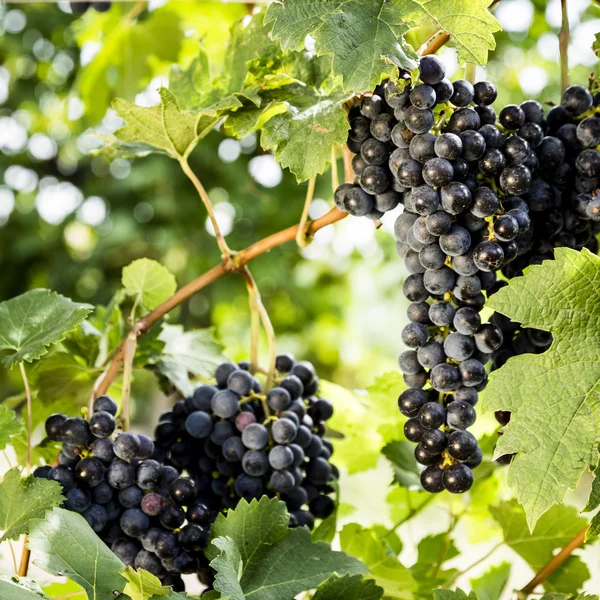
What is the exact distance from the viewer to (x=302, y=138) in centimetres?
67

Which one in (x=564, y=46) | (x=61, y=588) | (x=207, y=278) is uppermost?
(x=564, y=46)

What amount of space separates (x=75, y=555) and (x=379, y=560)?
376 mm

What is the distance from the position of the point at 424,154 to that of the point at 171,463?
17.3 inches

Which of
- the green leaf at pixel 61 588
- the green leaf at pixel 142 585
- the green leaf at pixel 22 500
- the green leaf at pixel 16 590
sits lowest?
the green leaf at pixel 61 588

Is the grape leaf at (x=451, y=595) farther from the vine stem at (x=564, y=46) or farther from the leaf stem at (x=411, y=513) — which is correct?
the vine stem at (x=564, y=46)

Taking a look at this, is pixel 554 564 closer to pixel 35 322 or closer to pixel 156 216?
pixel 35 322

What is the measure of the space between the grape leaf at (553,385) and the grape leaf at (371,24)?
0.64 ft

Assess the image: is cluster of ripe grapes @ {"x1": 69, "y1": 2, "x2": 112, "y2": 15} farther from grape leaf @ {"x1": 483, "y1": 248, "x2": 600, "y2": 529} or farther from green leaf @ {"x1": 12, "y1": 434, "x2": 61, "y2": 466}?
grape leaf @ {"x1": 483, "y1": 248, "x2": 600, "y2": 529}

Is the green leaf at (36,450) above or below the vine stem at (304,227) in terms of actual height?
below

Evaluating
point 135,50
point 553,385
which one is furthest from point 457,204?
point 135,50

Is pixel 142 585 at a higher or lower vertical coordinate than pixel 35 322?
lower

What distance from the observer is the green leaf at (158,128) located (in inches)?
30.3

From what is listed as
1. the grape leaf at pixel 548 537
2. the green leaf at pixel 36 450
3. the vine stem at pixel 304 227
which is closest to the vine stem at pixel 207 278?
the vine stem at pixel 304 227

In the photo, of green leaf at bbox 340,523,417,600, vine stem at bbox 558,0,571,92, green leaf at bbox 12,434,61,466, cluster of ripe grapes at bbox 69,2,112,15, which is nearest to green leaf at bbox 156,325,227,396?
green leaf at bbox 12,434,61,466
